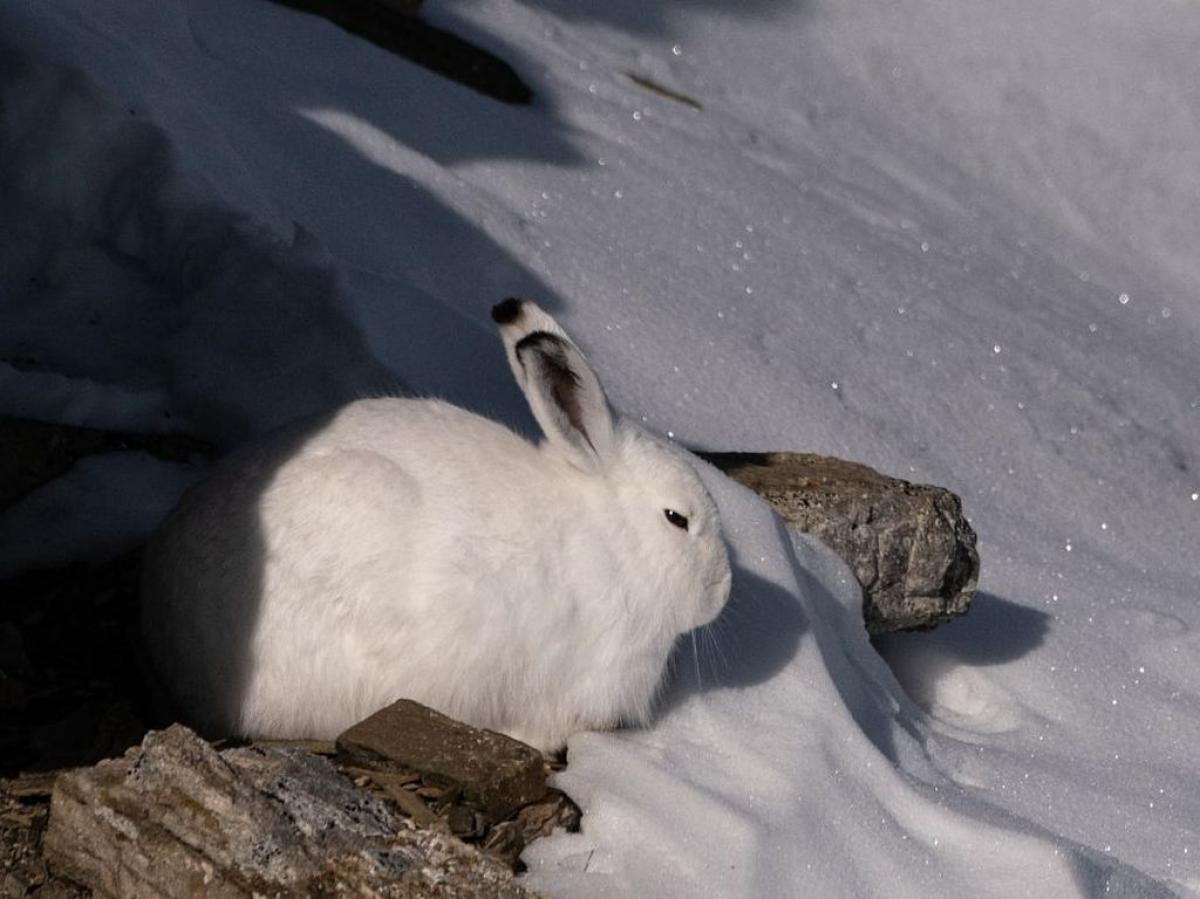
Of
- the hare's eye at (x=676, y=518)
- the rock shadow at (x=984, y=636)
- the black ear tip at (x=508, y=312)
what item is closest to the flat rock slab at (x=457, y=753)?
the hare's eye at (x=676, y=518)

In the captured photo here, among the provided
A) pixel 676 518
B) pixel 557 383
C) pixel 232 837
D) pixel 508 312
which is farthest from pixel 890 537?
pixel 232 837

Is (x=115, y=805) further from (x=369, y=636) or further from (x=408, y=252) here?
(x=408, y=252)

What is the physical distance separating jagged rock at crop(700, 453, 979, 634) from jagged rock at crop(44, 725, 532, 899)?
2.30 metres

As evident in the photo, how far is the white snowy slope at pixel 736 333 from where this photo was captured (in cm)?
434

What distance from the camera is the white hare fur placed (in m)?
4.05

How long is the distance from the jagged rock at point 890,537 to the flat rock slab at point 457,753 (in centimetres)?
179

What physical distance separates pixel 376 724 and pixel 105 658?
Result: 102 cm

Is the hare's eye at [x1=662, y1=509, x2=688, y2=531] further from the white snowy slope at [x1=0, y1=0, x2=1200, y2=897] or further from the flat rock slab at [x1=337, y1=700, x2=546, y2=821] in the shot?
the flat rock slab at [x1=337, y1=700, x2=546, y2=821]

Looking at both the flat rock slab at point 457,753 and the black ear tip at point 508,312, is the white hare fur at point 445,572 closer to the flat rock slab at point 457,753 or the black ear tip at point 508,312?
the black ear tip at point 508,312

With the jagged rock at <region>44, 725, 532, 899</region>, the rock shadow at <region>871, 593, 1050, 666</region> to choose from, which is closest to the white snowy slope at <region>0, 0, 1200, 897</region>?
the rock shadow at <region>871, 593, 1050, 666</region>

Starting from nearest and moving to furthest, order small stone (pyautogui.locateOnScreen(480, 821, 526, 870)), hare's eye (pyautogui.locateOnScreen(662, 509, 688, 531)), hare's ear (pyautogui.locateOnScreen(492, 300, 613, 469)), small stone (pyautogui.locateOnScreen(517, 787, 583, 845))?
small stone (pyautogui.locateOnScreen(480, 821, 526, 870)) → small stone (pyautogui.locateOnScreen(517, 787, 583, 845)) → hare's ear (pyautogui.locateOnScreen(492, 300, 613, 469)) → hare's eye (pyautogui.locateOnScreen(662, 509, 688, 531))

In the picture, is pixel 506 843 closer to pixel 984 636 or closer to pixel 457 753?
pixel 457 753

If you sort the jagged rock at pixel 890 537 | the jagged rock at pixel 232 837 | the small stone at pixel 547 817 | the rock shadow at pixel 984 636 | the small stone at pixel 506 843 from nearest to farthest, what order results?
the jagged rock at pixel 232 837 < the small stone at pixel 506 843 < the small stone at pixel 547 817 < the jagged rock at pixel 890 537 < the rock shadow at pixel 984 636

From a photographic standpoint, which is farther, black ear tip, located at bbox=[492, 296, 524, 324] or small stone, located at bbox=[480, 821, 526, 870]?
black ear tip, located at bbox=[492, 296, 524, 324]
